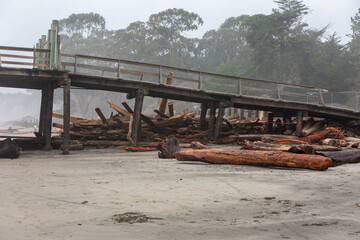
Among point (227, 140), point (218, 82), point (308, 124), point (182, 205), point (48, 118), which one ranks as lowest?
point (182, 205)

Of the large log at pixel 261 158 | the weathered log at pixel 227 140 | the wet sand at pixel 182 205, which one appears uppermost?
the weathered log at pixel 227 140

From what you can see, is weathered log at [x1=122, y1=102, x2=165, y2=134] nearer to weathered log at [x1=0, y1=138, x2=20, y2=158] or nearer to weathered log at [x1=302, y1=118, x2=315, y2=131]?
weathered log at [x1=0, y1=138, x2=20, y2=158]

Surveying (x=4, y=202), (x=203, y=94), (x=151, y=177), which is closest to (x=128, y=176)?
(x=151, y=177)

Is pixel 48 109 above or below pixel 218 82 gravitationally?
below

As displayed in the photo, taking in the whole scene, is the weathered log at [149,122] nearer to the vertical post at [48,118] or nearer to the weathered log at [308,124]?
the vertical post at [48,118]

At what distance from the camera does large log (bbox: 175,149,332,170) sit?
9.09m

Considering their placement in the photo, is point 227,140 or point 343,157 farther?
point 227,140

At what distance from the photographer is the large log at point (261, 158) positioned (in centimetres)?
909

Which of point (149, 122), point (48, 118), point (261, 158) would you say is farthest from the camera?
point (149, 122)

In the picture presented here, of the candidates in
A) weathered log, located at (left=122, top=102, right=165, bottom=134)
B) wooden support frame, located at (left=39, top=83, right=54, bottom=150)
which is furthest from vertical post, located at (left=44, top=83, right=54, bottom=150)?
weathered log, located at (left=122, top=102, right=165, bottom=134)

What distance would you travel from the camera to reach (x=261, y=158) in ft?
32.3

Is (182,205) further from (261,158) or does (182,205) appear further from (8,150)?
(8,150)

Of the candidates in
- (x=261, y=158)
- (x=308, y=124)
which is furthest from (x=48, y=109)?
(x=308, y=124)

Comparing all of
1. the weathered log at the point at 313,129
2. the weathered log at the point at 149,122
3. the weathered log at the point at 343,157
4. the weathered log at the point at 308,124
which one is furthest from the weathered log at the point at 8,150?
the weathered log at the point at 308,124
